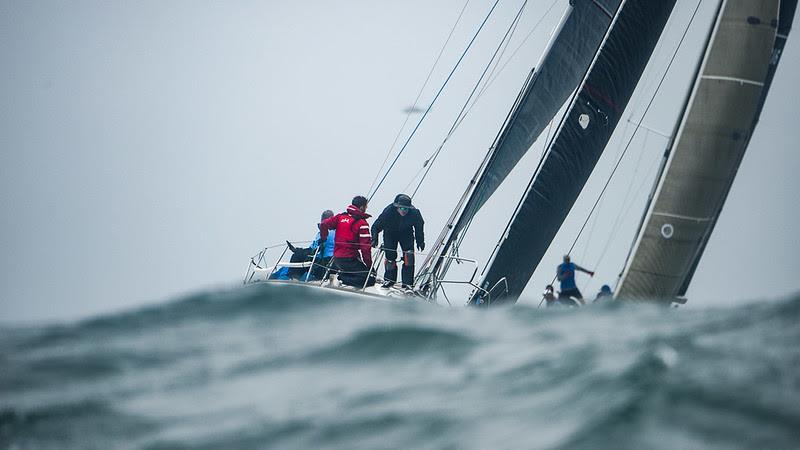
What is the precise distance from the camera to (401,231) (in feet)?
40.0

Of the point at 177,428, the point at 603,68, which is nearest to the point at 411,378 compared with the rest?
the point at 177,428

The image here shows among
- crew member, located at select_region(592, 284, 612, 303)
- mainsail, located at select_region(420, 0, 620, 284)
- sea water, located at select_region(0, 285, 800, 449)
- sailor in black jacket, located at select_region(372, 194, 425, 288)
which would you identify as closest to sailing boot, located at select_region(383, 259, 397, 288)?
sailor in black jacket, located at select_region(372, 194, 425, 288)

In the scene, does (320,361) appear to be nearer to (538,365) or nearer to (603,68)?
(538,365)

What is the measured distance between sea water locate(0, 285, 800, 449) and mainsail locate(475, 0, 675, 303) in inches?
228

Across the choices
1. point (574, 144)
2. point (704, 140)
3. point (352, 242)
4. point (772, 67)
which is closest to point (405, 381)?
point (352, 242)

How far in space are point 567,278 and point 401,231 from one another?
208 centimetres

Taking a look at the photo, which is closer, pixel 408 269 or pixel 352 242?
pixel 352 242

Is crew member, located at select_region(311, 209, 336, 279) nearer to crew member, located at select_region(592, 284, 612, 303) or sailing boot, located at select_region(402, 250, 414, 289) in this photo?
sailing boot, located at select_region(402, 250, 414, 289)

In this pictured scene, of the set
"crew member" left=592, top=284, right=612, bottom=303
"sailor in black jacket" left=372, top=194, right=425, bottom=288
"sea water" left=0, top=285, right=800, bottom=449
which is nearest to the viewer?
"sea water" left=0, top=285, right=800, bottom=449

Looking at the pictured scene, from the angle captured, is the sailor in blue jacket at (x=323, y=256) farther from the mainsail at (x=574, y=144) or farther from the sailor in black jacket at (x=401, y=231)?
the mainsail at (x=574, y=144)

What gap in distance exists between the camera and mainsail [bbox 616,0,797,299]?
456 inches

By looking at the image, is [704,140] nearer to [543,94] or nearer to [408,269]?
[543,94]

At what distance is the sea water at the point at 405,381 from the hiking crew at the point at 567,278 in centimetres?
439

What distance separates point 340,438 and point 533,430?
931mm
